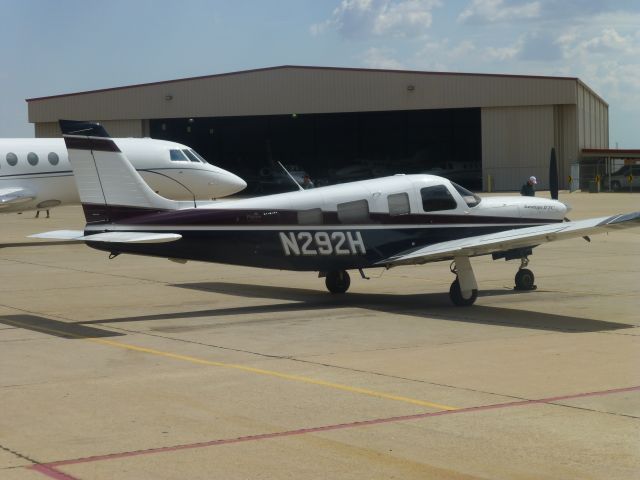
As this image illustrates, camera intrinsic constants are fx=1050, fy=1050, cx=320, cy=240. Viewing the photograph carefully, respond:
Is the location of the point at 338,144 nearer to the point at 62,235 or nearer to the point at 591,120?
the point at 591,120

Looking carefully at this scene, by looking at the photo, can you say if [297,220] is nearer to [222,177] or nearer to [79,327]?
[79,327]

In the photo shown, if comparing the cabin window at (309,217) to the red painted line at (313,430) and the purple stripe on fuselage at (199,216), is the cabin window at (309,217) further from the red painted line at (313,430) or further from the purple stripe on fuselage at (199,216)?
the red painted line at (313,430)

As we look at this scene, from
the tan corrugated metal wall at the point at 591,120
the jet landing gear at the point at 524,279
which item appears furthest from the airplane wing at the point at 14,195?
the tan corrugated metal wall at the point at 591,120

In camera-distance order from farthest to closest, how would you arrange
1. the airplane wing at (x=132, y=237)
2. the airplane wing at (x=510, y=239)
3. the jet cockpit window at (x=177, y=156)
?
1. the jet cockpit window at (x=177, y=156)
2. the airplane wing at (x=132, y=237)
3. the airplane wing at (x=510, y=239)

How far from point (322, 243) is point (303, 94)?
55.6 m

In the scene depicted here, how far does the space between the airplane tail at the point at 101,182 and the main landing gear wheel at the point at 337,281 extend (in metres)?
3.68

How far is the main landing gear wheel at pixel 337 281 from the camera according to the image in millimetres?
18547

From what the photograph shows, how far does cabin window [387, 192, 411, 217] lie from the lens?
680 inches

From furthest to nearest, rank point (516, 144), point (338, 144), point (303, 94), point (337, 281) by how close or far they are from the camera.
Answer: point (338, 144) → point (303, 94) → point (516, 144) → point (337, 281)

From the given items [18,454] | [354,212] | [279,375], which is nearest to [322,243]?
[354,212]

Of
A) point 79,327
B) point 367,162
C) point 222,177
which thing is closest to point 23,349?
point 79,327

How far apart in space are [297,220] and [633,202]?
133ft

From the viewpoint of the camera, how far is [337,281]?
18609 millimetres

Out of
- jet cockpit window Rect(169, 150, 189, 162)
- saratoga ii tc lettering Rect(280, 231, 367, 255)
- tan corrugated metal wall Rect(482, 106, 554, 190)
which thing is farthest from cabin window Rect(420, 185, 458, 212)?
tan corrugated metal wall Rect(482, 106, 554, 190)
